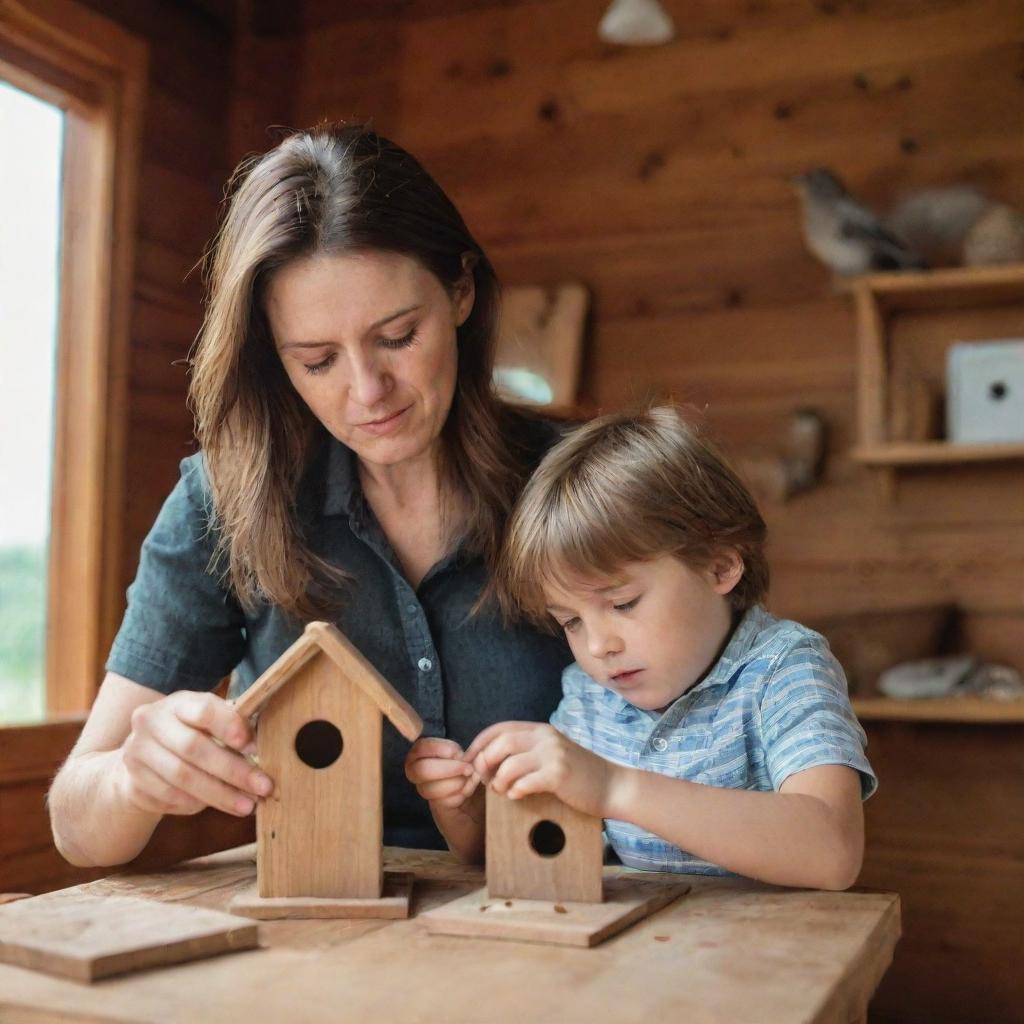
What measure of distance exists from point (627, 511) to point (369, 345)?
32 centimetres

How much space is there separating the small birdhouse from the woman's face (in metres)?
0.46

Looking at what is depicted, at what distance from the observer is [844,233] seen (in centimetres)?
287

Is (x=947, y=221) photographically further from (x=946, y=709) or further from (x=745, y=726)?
(x=745, y=726)

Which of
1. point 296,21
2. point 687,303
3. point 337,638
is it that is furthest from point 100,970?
point 296,21

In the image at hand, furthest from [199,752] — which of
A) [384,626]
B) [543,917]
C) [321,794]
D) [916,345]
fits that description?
[916,345]

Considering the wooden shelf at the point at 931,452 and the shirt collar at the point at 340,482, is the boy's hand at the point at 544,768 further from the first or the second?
the wooden shelf at the point at 931,452

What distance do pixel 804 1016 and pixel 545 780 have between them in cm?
32

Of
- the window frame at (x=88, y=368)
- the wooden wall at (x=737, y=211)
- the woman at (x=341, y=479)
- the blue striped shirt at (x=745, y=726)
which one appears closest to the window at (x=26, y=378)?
the window frame at (x=88, y=368)

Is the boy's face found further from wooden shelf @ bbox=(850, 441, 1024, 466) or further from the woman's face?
wooden shelf @ bbox=(850, 441, 1024, 466)

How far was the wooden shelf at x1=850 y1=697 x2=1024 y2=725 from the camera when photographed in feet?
8.75

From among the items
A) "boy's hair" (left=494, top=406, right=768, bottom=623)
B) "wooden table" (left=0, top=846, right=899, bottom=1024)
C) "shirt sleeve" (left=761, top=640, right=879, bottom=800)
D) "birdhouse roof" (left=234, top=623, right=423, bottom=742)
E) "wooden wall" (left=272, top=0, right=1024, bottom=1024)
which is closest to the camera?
"wooden table" (left=0, top=846, right=899, bottom=1024)

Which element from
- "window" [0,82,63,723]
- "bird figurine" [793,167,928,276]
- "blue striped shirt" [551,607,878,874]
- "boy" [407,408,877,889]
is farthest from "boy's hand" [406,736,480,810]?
"bird figurine" [793,167,928,276]

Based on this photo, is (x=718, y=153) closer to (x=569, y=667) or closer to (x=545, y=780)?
(x=569, y=667)

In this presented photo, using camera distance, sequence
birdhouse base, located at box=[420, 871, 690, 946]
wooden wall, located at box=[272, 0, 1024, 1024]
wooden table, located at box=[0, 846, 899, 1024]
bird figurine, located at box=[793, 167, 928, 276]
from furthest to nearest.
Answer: wooden wall, located at box=[272, 0, 1024, 1024] < bird figurine, located at box=[793, 167, 928, 276] < birdhouse base, located at box=[420, 871, 690, 946] < wooden table, located at box=[0, 846, 899, 1024]
